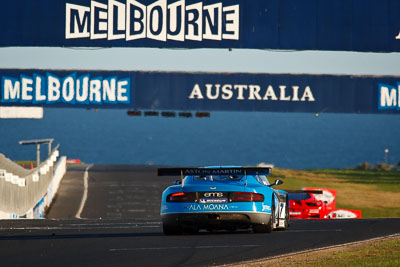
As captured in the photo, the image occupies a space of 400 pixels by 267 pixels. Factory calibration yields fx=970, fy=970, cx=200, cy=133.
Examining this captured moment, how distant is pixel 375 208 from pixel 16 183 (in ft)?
91.4

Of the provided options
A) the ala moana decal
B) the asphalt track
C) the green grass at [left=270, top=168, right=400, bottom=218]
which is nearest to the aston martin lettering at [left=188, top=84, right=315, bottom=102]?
the green grass at [left=270, top=168, right=400, bottom=218]

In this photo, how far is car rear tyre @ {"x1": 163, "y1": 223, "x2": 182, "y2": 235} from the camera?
17.2 meters

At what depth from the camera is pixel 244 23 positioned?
4847 centimetres

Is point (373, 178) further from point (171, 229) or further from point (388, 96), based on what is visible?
point (171, 229)

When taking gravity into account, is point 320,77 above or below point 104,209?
above

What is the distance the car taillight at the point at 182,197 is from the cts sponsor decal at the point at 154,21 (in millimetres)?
31527

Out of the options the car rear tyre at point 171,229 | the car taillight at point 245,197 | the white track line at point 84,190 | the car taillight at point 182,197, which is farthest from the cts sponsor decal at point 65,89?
the car taillight at point 245,197

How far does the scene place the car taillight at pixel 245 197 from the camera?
658 inches

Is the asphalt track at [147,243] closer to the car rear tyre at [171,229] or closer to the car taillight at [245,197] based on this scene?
the car rear tyre at [171,229]

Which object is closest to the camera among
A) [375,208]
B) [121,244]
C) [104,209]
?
[121,244]

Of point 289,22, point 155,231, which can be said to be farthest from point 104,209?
point 155,231

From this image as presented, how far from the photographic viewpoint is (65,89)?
164 ft

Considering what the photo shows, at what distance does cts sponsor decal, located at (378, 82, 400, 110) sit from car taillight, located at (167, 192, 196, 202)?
35.9 m

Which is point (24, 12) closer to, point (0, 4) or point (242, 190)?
point (0, 4)
